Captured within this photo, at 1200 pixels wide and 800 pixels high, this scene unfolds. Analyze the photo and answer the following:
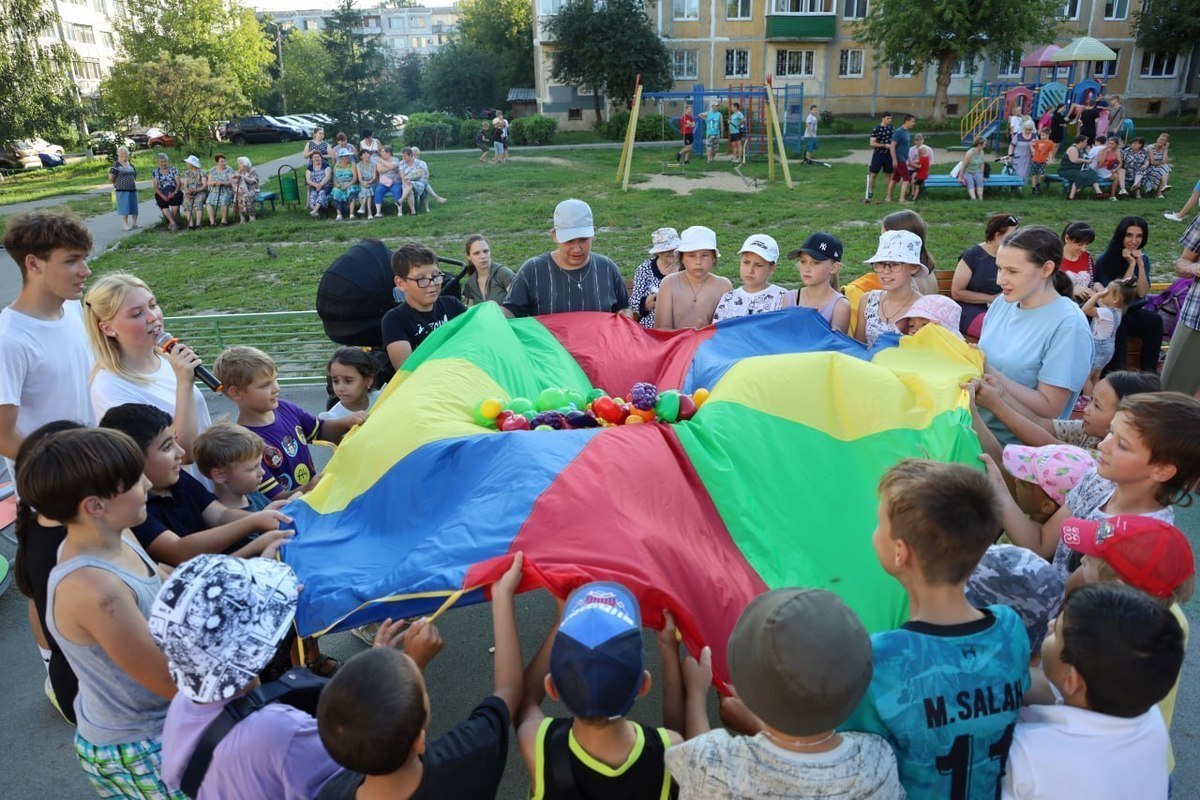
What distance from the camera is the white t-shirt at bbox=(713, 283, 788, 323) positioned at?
456 centimetres

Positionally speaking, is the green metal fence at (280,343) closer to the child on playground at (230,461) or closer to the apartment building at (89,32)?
the child on playground at (230,461)

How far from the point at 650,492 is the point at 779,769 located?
121 cm

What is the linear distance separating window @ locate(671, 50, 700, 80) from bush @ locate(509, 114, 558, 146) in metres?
8.35

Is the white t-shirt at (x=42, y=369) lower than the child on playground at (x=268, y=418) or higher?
higher

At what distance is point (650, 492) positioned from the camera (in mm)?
2809

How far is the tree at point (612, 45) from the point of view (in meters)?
29.2

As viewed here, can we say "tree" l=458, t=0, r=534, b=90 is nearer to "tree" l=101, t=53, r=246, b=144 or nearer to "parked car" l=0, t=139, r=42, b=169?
"tree" l=101, t=53, r=246, b=144

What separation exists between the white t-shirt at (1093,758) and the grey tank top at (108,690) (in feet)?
7.25

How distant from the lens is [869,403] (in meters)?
3.26

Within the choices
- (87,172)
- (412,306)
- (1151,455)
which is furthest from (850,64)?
(1151,455)

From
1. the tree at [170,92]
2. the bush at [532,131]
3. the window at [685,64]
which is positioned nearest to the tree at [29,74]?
the tree at [170,92]

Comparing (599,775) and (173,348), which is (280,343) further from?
(599,775)

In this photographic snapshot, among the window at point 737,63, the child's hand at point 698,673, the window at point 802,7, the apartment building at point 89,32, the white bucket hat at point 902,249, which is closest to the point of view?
the child's hand at point 698,673

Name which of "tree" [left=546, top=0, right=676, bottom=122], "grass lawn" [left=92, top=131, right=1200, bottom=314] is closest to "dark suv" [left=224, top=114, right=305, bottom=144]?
"tree" [left=546, top=0, right=676, bottom=122]
